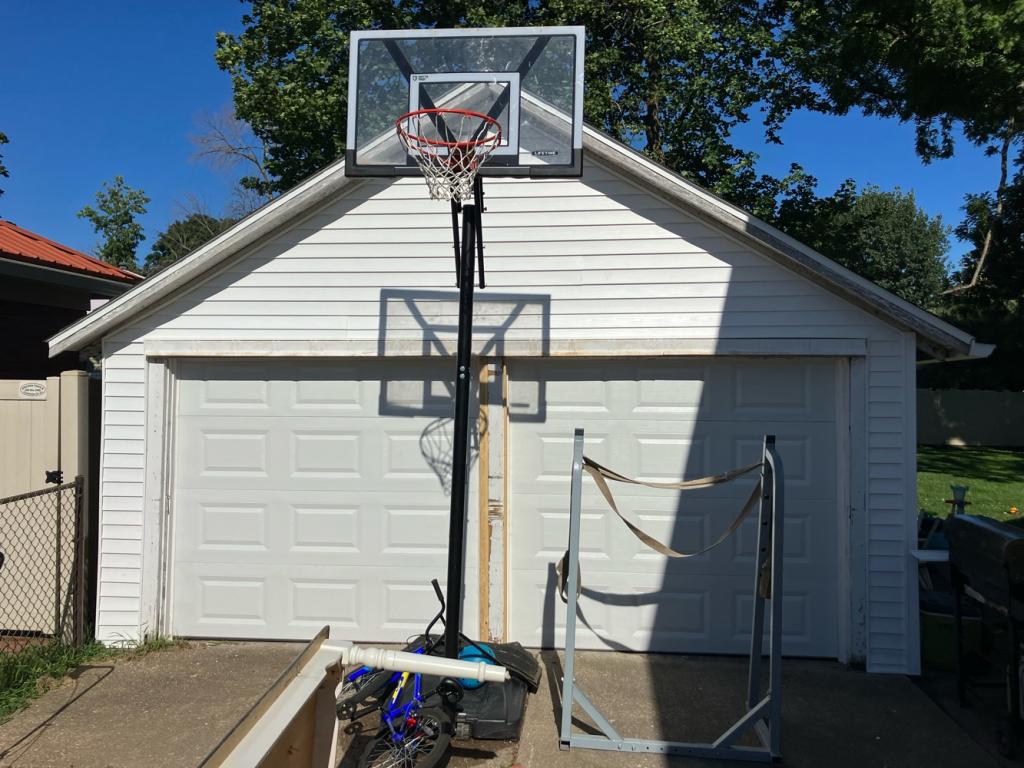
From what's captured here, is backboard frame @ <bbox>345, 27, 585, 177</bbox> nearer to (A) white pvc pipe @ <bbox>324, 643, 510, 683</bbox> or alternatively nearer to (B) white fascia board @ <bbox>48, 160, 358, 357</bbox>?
(B) white fascia board @ <bbox>48, 160, 358, 357</bbox>

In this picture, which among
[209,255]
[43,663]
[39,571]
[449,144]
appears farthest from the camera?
[39,571]

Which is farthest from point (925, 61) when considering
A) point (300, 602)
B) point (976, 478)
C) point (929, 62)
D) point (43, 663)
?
point (43, 663)

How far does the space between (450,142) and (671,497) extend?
3064 mm

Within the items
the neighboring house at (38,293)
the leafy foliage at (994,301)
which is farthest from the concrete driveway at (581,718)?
the leafy foliage at (994,301)

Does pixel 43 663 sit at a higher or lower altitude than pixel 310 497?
lower

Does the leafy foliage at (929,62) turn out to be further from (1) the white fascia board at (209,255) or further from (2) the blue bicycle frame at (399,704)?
(2) the blue bicycle frame at (399,704)

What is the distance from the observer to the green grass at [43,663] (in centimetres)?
521

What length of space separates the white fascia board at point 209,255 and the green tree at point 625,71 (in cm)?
1002

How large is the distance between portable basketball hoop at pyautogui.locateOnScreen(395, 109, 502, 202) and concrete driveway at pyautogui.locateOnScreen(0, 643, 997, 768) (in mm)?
3280

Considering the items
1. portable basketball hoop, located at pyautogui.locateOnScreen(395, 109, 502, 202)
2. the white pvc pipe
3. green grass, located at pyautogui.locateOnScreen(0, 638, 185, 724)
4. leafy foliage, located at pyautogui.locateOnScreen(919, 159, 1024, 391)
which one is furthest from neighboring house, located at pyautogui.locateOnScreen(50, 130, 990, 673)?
leafy foliage, located at pyautogui.locateOnScreen(919, 159, 1024, 391)

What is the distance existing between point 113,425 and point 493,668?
452cm

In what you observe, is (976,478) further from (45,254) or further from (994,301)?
(45,254)

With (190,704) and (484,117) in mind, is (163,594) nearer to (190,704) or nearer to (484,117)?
(190,704)

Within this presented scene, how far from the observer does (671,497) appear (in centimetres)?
608
